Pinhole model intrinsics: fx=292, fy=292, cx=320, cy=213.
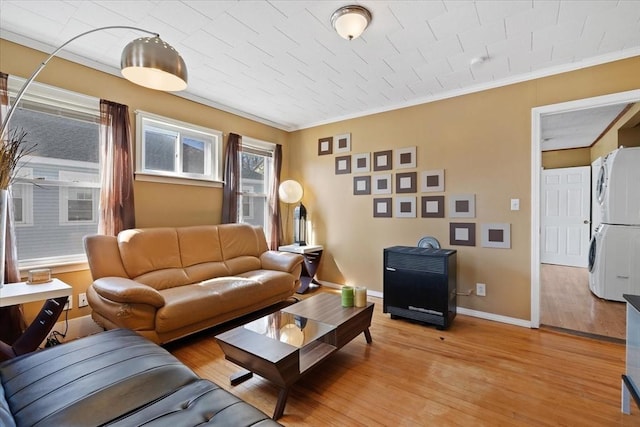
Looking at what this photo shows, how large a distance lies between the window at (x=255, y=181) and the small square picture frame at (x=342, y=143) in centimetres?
98

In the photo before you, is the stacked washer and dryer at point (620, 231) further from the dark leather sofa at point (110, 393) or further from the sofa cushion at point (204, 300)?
the dark leather sofa at point (110, 393)

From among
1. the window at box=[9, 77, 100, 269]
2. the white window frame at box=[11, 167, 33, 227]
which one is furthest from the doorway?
the white window frame at box=[11, 167, 33, 227]

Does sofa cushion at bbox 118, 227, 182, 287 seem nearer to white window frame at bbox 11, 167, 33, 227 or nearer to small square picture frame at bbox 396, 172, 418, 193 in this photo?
white window frame at bbox 11, 167, 33, 227

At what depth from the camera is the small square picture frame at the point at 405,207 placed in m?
3.59

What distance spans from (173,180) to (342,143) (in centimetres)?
226

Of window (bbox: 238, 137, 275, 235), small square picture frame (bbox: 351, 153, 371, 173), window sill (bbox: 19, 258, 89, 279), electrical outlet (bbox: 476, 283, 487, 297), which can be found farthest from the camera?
window (bbox: 238, 137, 275, 235)

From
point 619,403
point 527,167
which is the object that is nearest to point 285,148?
point 527,167

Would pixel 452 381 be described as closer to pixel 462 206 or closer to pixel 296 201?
pixel 462 206

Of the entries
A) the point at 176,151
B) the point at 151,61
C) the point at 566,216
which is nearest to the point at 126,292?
the point at 151,61

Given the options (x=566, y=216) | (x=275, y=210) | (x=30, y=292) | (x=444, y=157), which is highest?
(x=444, y=157)

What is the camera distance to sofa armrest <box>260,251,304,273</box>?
3.44 m

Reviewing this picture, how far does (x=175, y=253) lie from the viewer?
9.84 ft

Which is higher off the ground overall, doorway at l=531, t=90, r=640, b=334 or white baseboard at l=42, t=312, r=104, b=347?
doorway at l=531, t=90, r=640, b=334

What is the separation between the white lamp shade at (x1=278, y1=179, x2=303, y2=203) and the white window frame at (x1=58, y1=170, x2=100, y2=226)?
223 cm
